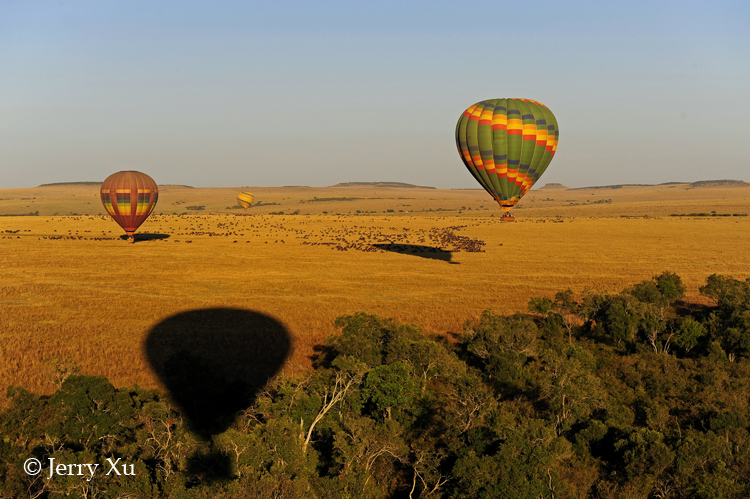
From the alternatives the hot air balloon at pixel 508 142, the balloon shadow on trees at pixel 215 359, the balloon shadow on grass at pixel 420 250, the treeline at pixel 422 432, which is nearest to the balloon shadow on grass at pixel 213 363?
the balloon shadow on trees at pixel 215 359

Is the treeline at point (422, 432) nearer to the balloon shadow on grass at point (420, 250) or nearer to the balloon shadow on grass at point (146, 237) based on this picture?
the balloon shadow on grass at point (420, 250)

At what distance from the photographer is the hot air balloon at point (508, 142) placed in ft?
139

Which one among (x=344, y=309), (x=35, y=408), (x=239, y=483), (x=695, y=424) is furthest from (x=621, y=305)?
(x=35, y=408)

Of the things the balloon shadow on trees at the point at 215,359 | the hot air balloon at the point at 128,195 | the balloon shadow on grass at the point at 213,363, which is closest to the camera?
the balloon shadow on grass at the point at 213,363

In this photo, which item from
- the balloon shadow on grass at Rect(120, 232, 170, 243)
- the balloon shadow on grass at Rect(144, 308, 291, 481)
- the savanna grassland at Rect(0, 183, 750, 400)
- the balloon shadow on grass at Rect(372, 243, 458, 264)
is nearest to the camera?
the balloon shadow on grass at Rect(144, 308, 291, 481)

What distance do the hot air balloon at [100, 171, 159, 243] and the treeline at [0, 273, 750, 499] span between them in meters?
52.6

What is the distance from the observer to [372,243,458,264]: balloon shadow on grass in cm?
6775

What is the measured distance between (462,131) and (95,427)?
33881mm

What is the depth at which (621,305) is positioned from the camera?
3178 centimetres

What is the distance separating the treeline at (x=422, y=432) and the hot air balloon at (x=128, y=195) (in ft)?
173

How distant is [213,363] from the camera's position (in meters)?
25.9

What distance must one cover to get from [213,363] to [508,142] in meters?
26.6

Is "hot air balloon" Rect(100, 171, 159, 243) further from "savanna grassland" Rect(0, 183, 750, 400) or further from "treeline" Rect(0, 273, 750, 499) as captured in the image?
"treeline" Rect(0, 273, 750, 499)

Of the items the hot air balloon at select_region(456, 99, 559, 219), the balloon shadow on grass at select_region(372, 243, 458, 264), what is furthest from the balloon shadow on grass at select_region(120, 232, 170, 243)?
the hot air balloon at select_region(456, 99, 559, 219)
